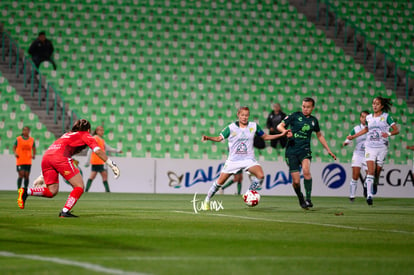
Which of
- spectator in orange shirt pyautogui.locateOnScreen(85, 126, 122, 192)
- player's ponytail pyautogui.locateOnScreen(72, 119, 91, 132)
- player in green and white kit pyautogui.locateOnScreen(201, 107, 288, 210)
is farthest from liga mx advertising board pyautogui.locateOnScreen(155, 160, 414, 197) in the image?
player's ponytail pyautogui.locateOnScreen(72, 119, 91, 132)

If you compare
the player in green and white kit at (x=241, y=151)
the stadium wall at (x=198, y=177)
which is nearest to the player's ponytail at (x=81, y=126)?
the player in green and white kit at (x=241, y=151)

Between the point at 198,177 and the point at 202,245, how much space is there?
17.9 metres

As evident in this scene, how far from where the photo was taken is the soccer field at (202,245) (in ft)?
22.1

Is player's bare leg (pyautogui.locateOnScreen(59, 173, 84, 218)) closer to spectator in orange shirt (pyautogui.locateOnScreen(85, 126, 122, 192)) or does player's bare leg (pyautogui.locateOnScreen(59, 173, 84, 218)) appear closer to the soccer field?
the soccer field

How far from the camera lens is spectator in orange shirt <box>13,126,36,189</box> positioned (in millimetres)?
24594

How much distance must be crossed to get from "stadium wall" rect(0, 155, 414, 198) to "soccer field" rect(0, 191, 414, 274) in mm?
13021

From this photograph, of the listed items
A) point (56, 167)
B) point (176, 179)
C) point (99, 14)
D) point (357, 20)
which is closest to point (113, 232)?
point (56, 167)

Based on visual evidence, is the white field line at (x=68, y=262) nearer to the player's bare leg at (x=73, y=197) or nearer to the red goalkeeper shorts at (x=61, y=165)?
the player's bare leg at (x=73, y=197)

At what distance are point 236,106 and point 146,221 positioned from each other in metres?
17.9

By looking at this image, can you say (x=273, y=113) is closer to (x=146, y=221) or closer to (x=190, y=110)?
(x=190, y=110)

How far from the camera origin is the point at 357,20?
33.1 metres

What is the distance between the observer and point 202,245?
8.52 metres

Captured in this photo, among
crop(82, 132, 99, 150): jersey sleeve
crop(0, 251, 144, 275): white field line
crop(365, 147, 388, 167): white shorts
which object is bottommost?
crop(0, 251, 144, 275): white field line

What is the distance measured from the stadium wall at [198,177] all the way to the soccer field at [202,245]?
13.0 metres
